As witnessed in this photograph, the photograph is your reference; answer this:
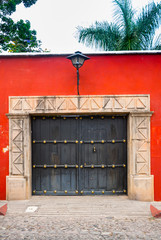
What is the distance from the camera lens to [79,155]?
20.0 ft

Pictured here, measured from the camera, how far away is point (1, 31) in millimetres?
15867

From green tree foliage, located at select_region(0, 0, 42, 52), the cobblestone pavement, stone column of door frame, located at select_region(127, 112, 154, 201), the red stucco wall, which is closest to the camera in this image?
the cobblestone pavement

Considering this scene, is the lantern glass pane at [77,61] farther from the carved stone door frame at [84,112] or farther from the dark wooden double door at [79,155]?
the dark wooden double door at [79,155]

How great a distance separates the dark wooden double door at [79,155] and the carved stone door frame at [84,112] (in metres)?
0.28

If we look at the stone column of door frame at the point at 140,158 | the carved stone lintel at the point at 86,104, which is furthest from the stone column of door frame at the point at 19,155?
the stone column of door frame at the point at 140,158

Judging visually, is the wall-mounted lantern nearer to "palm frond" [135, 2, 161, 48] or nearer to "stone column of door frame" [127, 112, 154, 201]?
"stone column of door frame" [127, 112, 154, 201]

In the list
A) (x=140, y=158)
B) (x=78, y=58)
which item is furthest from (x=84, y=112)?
(x=140, y=158)

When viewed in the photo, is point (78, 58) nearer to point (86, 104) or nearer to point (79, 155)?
point (86, 104)

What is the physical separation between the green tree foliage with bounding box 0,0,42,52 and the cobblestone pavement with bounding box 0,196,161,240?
11656 millimetres

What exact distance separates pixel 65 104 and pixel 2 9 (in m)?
12.4

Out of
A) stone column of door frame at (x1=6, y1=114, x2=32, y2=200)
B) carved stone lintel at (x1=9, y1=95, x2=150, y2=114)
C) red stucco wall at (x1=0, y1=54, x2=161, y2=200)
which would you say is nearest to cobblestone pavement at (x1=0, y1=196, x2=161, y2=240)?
stone column of door frame at (x1=6, y1=114, x2=32, y2=200)

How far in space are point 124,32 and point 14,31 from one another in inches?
292

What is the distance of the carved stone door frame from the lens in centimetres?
577

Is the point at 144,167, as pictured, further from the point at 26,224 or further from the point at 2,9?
the point at 2,9
